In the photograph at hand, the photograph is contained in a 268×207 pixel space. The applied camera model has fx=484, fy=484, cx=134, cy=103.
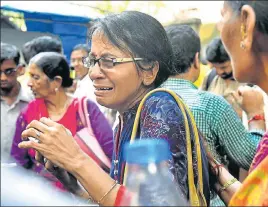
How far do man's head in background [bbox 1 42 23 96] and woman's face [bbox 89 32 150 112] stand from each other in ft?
8.54

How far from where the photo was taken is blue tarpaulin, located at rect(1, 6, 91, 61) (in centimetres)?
764

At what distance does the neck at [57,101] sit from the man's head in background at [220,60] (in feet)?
5.42

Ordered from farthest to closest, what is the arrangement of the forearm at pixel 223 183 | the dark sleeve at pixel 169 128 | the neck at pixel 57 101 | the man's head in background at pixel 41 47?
the man's head in background at pixel 41 47
the neck at pixel 57 101
the forearm at pixel 223 183
the dark sleeve at pixel 169 128

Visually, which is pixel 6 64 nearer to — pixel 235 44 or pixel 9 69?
pixel 9 69

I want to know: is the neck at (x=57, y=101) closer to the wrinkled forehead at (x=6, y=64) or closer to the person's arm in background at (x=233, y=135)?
the wrinkled forehead at (x=6, y=64)

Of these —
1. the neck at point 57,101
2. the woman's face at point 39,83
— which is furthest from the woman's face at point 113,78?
the woman's face at point 39,83

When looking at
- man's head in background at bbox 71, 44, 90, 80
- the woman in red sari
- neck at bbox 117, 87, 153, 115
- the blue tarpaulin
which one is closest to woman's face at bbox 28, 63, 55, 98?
the woman in red sari

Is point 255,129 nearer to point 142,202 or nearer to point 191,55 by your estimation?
point 191,55

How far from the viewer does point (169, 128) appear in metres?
1.66

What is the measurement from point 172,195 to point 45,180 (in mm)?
2515

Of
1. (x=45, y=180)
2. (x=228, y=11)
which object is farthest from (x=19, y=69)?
(x=228, y=11)

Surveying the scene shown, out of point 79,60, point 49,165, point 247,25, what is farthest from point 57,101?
point 247,25

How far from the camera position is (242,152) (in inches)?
99.2

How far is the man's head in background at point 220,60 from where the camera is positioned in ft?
15.1
